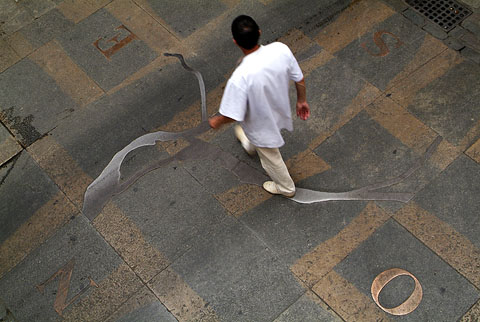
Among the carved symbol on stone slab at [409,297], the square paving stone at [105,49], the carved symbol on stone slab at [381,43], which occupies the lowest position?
the carved symbol on stone slab at [409,297]

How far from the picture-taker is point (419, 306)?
4516 mm

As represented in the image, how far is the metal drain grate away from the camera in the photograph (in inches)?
253

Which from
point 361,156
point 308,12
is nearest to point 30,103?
point 308,12

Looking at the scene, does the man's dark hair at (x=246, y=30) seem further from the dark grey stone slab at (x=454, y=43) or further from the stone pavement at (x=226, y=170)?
the dark grey stone slab at (x=454, y=43)

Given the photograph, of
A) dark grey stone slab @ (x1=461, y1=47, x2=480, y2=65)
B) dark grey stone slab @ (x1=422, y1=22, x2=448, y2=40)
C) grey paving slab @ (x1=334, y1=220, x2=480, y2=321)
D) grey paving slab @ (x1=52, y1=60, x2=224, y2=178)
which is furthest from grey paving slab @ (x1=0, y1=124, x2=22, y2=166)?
dark grey stone slab @ (x1=461, y1=47, x2=480, y2=65)

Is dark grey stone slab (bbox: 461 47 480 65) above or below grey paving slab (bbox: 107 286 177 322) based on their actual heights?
above

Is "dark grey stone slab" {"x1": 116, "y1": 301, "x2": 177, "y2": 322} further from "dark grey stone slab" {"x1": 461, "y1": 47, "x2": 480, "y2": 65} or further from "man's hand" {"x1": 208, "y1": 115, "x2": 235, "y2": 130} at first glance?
"dark grey stone slab" {"x1": 461, "y1": 47, "x2": 480, "y2": 65}

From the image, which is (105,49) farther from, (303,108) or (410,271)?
(410,271)

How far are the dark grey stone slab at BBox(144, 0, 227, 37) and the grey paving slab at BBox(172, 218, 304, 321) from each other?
3080 mm

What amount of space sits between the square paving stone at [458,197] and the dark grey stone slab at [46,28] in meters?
5.31

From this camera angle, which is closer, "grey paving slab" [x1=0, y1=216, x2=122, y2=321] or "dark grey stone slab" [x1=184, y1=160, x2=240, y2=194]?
"grey paving slab" [x1=0, y1=216, x2=122, y2=321]

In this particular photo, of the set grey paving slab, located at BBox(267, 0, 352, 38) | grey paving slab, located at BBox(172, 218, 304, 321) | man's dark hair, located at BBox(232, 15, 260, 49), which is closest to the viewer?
man's dark hair, located at BBox(232, 15, 260, 49)

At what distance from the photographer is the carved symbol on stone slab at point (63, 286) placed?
4.86 metres

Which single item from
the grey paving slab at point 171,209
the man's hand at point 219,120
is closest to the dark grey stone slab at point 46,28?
the grey paving slab at point 171,209
